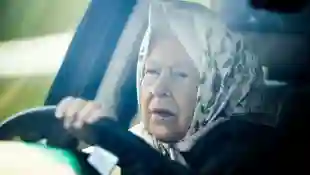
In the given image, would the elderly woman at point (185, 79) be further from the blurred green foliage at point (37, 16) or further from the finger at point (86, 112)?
the blurred green foliage at point (37, 16)

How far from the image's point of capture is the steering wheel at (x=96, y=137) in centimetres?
107

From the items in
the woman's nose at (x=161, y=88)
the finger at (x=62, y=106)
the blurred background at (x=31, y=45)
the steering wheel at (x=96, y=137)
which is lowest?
the steering wheel at (x=96, y=137)

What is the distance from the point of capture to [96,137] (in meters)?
1.09

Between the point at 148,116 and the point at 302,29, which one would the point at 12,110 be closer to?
the point at 148,116

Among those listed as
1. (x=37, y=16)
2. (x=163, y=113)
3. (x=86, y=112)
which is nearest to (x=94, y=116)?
(x=86, y=112)

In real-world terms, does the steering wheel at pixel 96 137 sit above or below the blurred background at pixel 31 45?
below

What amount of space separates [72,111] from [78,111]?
13mm

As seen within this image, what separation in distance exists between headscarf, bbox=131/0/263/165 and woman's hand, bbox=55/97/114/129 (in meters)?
0.08

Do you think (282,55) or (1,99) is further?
(1,99)

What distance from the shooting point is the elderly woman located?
1.06 meters

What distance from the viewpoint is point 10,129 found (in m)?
1.14

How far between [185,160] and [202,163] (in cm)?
3

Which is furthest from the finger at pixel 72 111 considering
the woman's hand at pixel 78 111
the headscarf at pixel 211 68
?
the headscarf at pixel 211 68

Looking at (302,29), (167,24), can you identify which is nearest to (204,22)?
(167,24)
